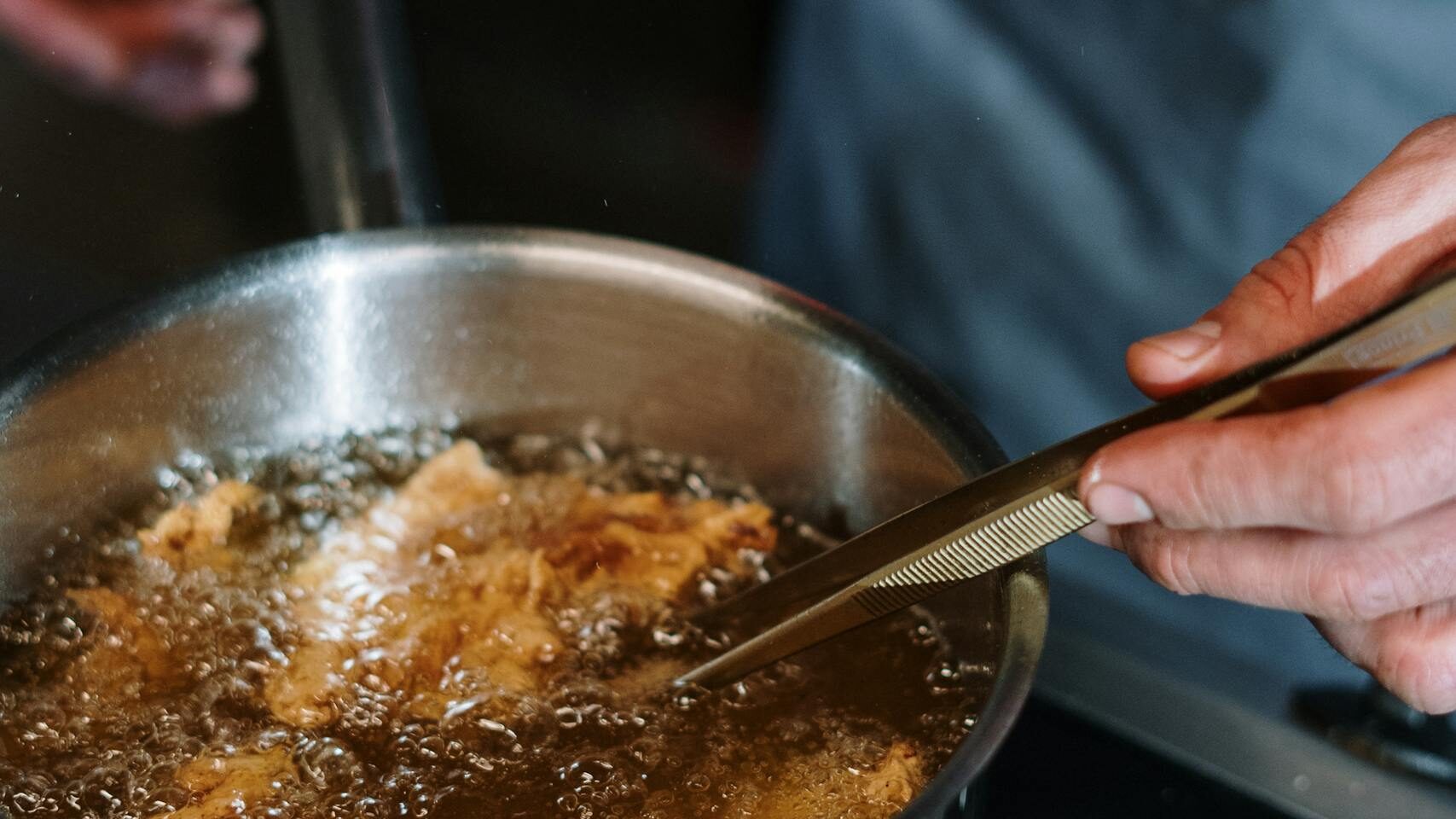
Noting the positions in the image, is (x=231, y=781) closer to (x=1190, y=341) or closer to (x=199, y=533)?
(x=199, y=533)

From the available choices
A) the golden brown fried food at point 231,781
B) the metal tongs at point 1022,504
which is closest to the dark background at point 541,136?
the golden brown fried food at point 231,781

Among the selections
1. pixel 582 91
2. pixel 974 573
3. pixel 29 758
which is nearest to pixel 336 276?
pixel 29 758

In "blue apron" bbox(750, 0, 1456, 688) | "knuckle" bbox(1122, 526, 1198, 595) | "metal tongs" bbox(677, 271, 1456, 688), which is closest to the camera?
"metal tongs" bbox(677, 271, 1456, 688)

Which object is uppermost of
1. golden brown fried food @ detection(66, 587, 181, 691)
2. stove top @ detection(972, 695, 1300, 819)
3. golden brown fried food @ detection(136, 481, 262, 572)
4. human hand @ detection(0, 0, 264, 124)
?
human hand @ detection(0, 0, 264, 124)

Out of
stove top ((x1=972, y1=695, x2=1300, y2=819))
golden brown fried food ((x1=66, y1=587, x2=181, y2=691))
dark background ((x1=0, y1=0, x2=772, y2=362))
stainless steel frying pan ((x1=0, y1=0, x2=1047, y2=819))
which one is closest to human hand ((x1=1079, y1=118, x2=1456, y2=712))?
stainless steel frying pan ((x1=0, y1=0, x2=1047, y2=819))

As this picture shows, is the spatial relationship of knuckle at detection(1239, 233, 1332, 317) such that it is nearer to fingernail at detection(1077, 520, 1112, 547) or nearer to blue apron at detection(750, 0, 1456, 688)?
fingernail at detection(1077, 520, 1112, 547)

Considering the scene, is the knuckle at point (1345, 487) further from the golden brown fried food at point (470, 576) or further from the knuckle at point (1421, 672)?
the golden brown fried food at point (470, 576)
